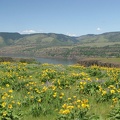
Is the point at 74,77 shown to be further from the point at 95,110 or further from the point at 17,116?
the point at 17,116

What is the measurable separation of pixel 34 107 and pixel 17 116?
122cm

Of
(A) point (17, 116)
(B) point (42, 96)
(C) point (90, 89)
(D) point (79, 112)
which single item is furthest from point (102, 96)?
(A) point (17, 116)

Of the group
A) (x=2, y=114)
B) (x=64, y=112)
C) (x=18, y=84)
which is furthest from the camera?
(x=18, y=84)

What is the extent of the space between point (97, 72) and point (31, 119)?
12.5m

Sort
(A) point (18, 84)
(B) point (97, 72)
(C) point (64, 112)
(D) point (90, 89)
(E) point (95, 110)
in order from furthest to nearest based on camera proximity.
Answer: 1. (B) point (97, 72)
2. (A) point (18, 84)
3. (D) point (90, 89)
4. (E) point (95, 110)
5. (C) point (64, 112)

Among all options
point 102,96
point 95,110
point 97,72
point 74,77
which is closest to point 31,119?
point 95,110

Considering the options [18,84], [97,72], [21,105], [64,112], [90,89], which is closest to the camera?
[64,112]

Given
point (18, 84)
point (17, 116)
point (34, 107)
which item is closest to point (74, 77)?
point (18, 84)

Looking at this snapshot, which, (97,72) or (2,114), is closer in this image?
(2,114)

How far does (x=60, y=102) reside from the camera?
34.9 ft

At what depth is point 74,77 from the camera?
55.2ft

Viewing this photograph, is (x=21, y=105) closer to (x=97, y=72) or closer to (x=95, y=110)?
(x=95, y=110)

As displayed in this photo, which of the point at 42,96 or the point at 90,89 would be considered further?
the point at 90,89

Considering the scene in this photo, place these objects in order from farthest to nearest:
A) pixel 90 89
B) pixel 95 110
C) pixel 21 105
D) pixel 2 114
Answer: pixel 90 89 → pixel 21 105 → pixel 95 110 → pixel 2 114
